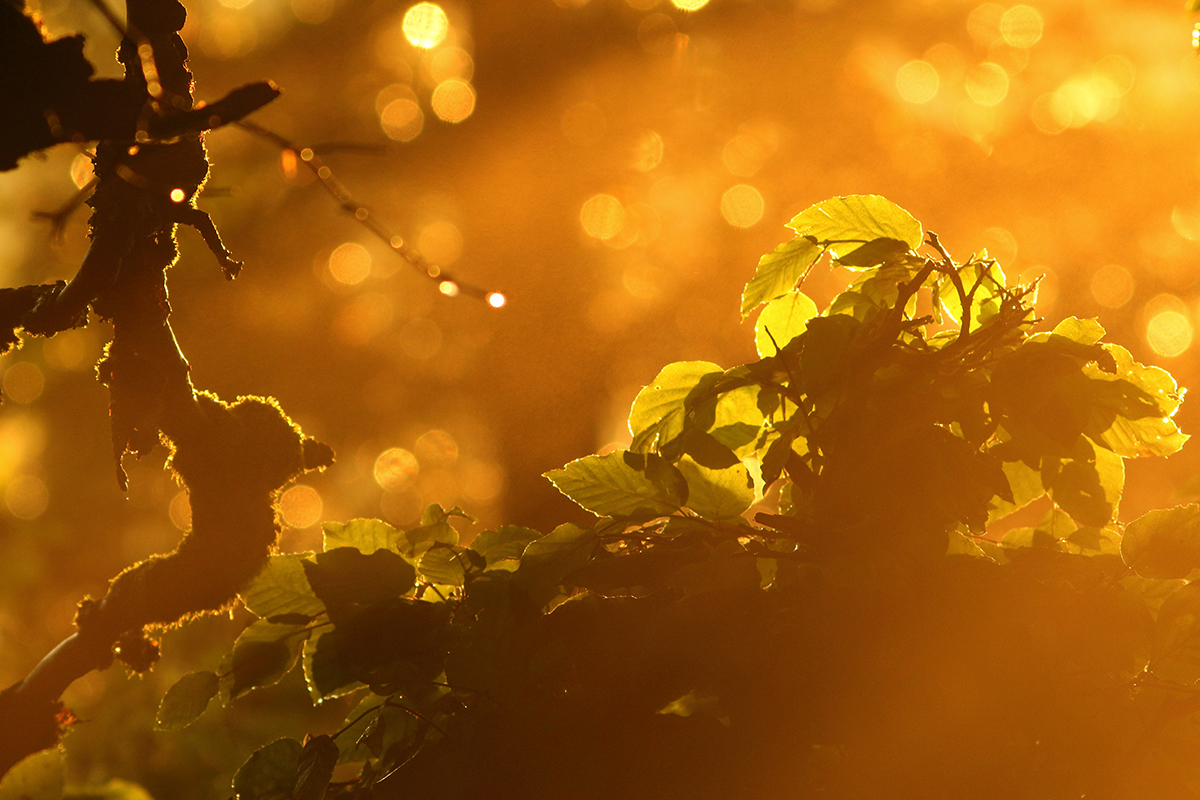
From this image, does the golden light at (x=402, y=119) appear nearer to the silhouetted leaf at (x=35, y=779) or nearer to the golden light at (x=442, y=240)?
the golden light at (x=442, y=240)

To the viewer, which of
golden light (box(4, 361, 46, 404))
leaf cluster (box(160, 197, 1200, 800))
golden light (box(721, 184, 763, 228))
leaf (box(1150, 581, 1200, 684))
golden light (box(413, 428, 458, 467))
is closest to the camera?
leaf cluster (box(160, 197, 1200, 800))

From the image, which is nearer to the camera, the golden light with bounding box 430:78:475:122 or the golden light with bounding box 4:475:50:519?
the golden light with bounding box 430:78:475:122

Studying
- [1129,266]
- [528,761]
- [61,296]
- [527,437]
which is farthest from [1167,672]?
[1129,266]

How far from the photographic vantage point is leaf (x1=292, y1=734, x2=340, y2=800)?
1.08m

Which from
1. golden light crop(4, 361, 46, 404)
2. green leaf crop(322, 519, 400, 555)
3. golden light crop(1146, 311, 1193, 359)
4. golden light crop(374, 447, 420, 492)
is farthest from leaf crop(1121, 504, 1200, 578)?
golden light crop(4, 361, 46, 404)

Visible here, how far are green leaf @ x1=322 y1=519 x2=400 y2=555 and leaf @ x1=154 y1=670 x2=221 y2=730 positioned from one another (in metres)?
0.29

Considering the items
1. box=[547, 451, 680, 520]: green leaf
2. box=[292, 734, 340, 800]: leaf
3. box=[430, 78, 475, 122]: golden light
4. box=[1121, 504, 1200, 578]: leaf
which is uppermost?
box=[430, 78, 475, 122]: golden light

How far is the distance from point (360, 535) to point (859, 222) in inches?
36.4

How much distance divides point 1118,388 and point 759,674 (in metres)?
0.67

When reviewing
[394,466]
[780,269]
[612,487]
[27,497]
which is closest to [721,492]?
[612,487]

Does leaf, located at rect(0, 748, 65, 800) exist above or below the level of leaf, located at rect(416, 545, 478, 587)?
below

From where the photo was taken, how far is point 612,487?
1.24m

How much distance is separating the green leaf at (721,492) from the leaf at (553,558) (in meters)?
0.17

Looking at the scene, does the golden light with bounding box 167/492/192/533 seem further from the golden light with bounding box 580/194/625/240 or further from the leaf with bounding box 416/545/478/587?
the golden light with bounding box 580/194/625/240
